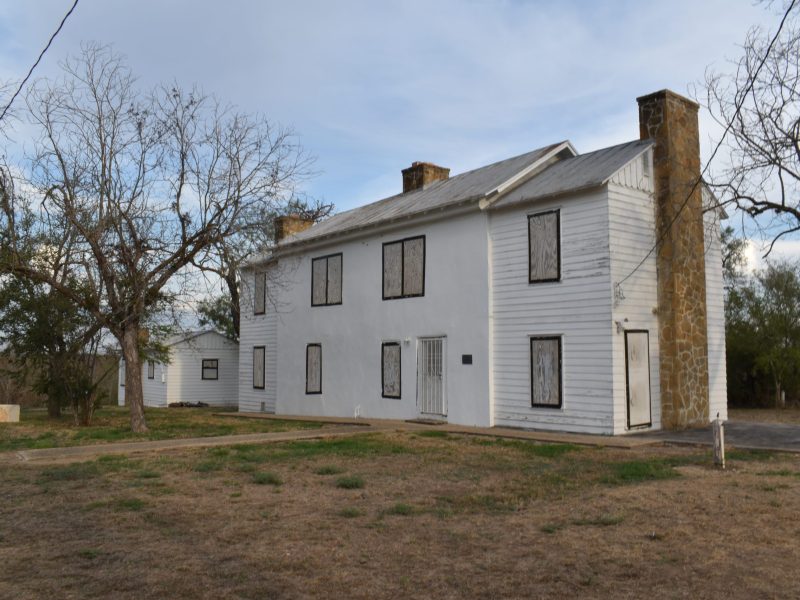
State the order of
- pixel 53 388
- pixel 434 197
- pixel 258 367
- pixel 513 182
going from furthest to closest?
pixel 258 367 → pixel 53 388 → pixel 434 197 → pixel 513 182

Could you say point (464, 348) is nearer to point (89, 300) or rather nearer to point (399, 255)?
point (399, 255)

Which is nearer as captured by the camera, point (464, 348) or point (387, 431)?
point (387, 431)

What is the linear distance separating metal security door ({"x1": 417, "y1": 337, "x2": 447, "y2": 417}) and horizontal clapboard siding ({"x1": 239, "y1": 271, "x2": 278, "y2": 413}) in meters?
7.71

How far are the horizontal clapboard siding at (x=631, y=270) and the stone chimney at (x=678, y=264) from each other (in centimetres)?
23

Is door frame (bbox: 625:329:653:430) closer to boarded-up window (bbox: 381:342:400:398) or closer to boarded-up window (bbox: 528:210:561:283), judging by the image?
boarded-up window (bbox: 528:210:561:283)

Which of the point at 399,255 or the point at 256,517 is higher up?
the point at 399,255

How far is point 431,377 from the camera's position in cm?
1870

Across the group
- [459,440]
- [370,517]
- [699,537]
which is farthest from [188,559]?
[459,440]

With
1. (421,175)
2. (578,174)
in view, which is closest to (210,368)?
(421,175)

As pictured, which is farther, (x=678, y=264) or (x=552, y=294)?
(x=678, y=264)

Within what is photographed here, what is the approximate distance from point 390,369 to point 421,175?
21.4 ft

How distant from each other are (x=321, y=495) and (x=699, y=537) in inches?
163

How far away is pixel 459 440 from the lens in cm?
1454

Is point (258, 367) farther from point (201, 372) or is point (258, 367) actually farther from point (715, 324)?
point (715, 324)
